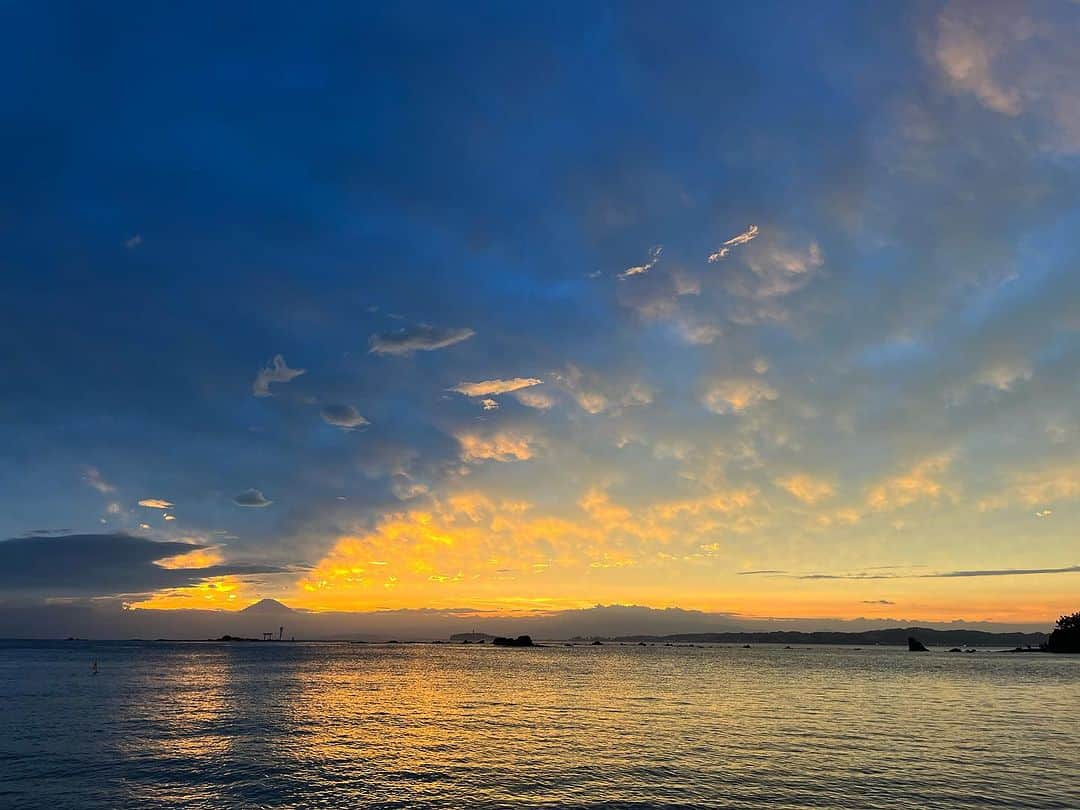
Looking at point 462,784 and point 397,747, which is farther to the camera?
point 397,747

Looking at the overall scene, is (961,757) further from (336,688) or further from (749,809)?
(336,688)

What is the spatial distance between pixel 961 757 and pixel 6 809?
5887 cm

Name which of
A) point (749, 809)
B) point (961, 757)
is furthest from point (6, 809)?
point (961, 757)

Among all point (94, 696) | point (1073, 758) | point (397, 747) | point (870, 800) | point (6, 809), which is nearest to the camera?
point (6, 809)

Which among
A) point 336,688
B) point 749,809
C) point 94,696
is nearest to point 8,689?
point 94,696

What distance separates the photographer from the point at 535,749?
49.8m

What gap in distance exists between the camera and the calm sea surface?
3688 centimetres

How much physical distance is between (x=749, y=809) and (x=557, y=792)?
10238 millimetres

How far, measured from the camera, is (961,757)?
4794cm

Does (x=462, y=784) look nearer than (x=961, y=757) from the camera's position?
Yes

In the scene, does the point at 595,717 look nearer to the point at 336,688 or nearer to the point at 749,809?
the point at 749,809

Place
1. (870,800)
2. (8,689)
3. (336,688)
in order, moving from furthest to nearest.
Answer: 1. (336,688)
2. (8,689)
3. (870,800)

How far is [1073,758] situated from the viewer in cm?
4747

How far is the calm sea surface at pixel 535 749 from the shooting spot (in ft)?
121
